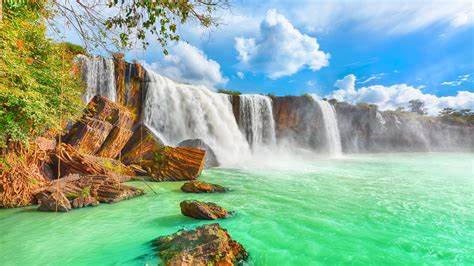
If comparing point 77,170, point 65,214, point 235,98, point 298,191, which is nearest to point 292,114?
point 235,98

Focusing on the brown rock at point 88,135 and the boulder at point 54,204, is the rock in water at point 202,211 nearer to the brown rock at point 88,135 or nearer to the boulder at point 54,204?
the boulder at point 54,204

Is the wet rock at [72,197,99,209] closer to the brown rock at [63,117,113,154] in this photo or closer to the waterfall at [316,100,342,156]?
the brown rock at [63,117,113,154]

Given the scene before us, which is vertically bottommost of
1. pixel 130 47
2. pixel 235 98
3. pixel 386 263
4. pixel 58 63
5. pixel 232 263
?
pixel 386 263

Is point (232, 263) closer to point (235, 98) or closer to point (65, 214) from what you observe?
point (65, 214)

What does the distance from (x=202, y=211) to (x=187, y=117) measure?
14.3m

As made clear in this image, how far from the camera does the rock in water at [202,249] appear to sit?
348 cm

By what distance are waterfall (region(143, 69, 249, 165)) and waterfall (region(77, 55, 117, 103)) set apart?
2360 mm

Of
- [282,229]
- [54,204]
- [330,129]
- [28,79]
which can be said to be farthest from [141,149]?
[330,129]

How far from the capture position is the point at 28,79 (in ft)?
18.3

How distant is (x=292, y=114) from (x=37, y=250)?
2700 centimetres

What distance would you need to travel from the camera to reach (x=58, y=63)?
752 cm

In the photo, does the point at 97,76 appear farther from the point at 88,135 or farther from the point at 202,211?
the point at 202,211

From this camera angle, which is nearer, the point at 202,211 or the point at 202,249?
the point at 202,249

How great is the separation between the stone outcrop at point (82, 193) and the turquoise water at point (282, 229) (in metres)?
0.31
